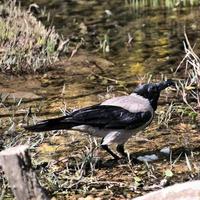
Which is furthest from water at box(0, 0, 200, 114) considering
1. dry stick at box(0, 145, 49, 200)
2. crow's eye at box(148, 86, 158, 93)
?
dry stick at box(0, 145, 49, 200)

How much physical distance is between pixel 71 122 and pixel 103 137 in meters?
0.31

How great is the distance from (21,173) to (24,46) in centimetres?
525

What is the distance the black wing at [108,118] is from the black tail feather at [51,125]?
0.03m

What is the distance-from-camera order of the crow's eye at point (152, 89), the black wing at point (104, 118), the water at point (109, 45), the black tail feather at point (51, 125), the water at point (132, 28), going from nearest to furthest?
the black tail feather at point (51, 125) → the black wing at point (104, 118) → the crow's eye at point (152, 89) → the water at point (109, 45) → the water at point (132, 28)

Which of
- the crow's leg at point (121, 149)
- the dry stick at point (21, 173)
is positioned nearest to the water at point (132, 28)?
the crow's leg at point (121, 149)

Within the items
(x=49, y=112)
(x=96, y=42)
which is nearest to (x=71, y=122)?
(x=49, y=112)

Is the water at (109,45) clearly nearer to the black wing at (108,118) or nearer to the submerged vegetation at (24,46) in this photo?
the submerged vegetation at (24,46)

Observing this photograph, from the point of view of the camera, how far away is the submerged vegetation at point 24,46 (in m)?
7.78

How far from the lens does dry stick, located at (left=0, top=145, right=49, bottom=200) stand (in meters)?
2.87

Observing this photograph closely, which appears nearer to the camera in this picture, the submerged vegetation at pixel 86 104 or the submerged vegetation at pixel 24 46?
the submerged vegetation at pixel 86 104

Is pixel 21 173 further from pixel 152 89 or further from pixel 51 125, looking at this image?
pixel 152 89

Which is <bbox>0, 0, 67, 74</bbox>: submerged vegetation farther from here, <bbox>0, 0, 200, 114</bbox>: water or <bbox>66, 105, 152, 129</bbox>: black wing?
<bbox>66, 105, 152, 129</bbox>: black wing

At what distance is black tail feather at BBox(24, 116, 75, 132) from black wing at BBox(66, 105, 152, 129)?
3 cm

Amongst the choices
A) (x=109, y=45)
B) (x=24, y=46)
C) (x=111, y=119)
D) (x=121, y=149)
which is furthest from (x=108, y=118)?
(x=109, y=45)
